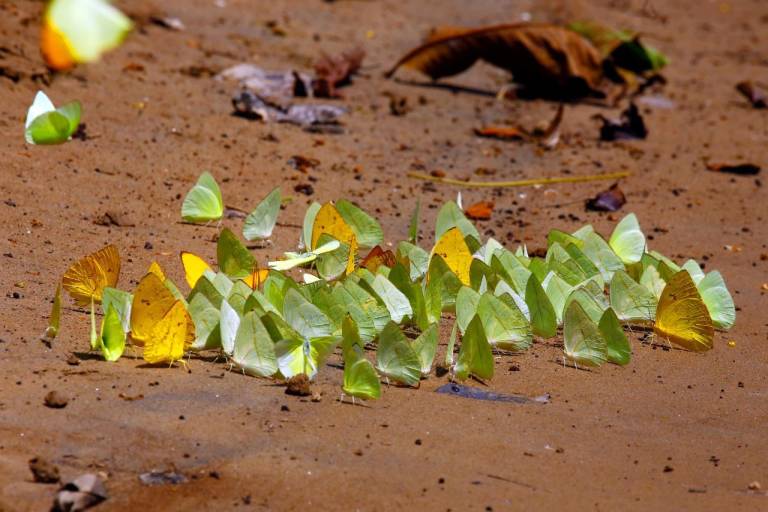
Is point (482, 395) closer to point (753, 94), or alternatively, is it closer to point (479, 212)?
point (479, 212)

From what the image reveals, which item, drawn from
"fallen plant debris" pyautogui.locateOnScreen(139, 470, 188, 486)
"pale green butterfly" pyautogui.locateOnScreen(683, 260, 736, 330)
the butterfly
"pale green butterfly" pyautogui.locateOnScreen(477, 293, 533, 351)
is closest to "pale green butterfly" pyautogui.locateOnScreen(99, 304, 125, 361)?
"fallen plant debris" pyautogui.locateOnScreen(139, 470, 188, 486)

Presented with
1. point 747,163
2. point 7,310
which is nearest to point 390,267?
point 7,310

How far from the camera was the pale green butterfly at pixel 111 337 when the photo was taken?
249 cm

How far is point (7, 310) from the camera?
2.73 m

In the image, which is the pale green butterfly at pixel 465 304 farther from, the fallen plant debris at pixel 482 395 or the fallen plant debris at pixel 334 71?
the fallen plant debris at pixel 334 71

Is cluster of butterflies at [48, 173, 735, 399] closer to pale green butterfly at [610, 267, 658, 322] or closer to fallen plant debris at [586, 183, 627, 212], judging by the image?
pale green butterfly at [610, 267, 658, 322]

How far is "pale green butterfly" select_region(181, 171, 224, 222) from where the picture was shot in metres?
3.63

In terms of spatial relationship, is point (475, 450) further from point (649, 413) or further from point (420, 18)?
point (420, 18)

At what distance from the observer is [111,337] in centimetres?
250

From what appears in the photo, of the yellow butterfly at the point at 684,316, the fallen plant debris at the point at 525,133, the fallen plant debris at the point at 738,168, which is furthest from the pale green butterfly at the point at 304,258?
the fallen plant debris at the point at 738,168

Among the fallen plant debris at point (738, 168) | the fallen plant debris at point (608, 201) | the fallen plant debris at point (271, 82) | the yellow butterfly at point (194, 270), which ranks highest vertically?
the fallen plant debris at point (271, 82)

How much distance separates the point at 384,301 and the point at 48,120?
165cm

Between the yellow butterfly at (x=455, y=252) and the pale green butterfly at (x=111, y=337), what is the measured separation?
105cm

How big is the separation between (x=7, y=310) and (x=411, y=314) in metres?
1.02
